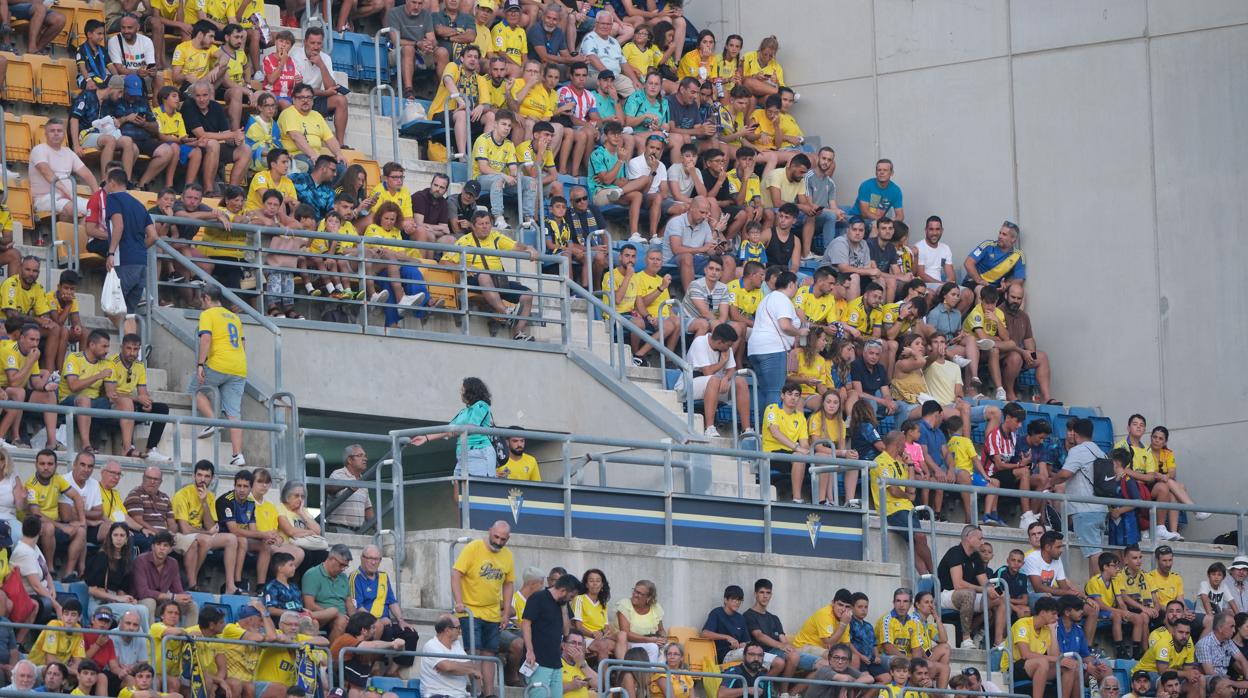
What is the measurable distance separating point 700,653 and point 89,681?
5.97 m

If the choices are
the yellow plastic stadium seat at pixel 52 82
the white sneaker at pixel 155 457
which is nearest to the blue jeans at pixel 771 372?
the white sneaker at pixel 155 457

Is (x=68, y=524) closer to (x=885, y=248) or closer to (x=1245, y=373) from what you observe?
(x=885, y=248)

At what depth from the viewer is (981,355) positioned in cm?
2888

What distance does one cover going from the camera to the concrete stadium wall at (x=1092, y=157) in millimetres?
29500

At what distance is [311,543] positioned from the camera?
2059 centimetres

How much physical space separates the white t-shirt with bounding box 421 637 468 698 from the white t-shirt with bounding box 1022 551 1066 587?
22.6ft

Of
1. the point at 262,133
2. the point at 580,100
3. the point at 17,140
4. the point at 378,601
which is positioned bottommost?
the point at 378,601

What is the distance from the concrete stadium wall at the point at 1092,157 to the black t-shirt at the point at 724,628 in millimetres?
7892

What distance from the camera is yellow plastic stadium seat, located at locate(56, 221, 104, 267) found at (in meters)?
23.4

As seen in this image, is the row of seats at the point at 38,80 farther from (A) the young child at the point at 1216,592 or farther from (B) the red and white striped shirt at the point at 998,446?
(A) the young child at the point at 1216,592

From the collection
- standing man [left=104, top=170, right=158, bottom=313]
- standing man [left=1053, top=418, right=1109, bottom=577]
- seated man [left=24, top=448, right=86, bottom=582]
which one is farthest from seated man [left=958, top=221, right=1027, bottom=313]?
seated man [left=24, top=448, right=86, bottom=582]

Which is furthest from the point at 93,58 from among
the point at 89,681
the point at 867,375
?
the point at 89,681

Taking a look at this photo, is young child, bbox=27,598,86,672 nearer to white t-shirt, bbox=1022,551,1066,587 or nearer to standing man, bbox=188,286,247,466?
standing man, bbox=188,286,247,466

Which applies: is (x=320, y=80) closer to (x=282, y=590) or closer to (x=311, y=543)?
(x=311, y=543)
